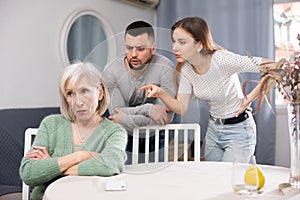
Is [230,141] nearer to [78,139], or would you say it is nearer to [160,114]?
[160,114]

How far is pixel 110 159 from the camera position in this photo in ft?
5.35

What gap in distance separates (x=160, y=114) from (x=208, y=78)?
236 millimetres

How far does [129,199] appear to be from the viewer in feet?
4.19

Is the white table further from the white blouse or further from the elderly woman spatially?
the white blouse

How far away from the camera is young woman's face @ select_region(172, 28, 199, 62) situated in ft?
5.36

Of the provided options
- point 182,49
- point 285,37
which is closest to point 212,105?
point 182,49

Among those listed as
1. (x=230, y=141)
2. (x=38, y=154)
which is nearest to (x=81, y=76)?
(x=38, y=154)

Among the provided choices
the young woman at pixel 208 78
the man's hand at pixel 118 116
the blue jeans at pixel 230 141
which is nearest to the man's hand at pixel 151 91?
the young woman at pixel 208 78

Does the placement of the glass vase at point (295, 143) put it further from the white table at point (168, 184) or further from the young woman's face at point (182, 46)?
the young woman's face at point (182, 46)

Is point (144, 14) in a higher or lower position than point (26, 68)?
higher

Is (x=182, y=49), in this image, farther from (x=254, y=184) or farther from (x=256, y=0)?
(x=256, y=0)

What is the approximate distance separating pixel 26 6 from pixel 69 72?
5.44 feet

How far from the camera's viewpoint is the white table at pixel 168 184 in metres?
1.32

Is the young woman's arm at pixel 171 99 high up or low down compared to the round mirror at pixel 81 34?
down
